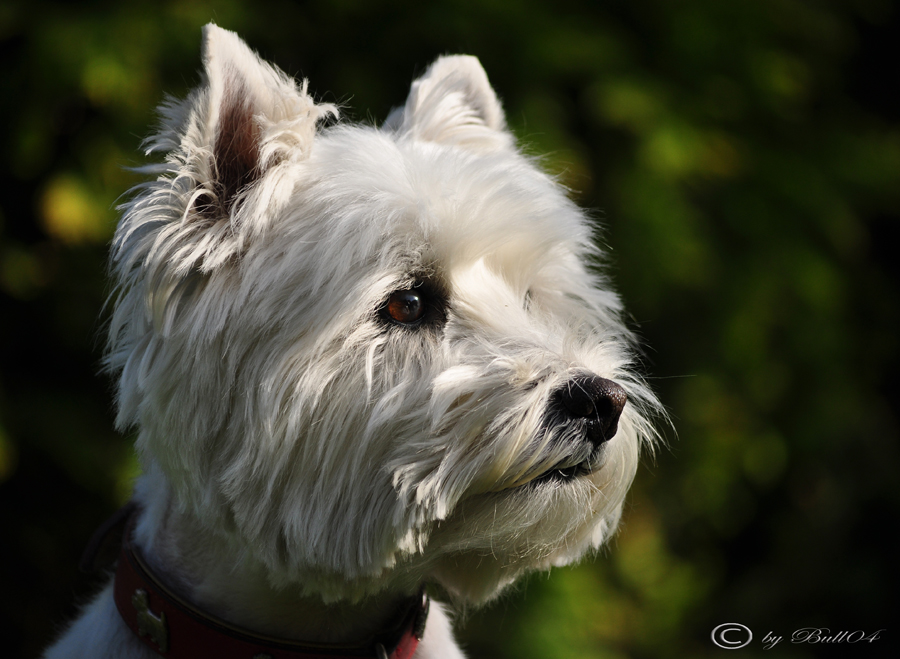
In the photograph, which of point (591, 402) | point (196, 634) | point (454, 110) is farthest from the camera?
point (454, 110)

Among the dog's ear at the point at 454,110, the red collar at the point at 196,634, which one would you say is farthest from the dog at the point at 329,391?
the dog's ear at the point at 454,110

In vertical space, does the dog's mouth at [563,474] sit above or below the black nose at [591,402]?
below

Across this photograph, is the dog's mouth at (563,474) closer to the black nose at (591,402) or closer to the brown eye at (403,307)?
the black nose at (591,402)

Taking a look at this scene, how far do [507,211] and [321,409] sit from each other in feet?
1.91

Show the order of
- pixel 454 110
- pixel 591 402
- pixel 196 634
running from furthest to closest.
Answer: pixel 454 110 → pixel 196 634 → pixel 591 402

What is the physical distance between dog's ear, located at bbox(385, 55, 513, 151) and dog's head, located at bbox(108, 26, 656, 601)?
1.42 ft

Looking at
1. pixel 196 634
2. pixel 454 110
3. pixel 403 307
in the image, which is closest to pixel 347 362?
pixel 403 307

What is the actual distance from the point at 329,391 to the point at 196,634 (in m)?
0.58

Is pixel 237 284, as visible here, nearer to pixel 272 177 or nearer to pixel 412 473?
pixel 272 177

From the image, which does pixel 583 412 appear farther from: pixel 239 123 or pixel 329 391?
pixel 239 123

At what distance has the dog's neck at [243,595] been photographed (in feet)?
5.55

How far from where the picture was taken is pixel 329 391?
1.58 meters

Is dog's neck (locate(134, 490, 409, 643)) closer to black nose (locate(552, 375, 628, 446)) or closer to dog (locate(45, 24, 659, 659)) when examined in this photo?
dog (locate(45, 24, 659, 659))

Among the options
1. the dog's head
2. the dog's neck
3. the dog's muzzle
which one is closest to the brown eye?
the dog's head
